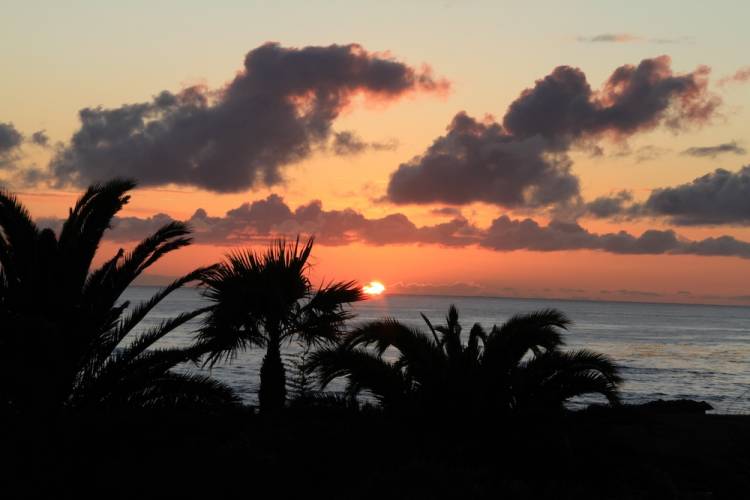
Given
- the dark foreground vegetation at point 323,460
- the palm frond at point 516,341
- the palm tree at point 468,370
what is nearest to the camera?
the dark foreground vegetation at point 323,460

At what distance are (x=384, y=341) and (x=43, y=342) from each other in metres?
6.40

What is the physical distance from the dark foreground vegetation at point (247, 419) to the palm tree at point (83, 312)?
2 centimetres

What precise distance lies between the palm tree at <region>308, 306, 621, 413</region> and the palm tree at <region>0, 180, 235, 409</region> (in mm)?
2709

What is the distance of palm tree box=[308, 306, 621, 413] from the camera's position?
49.0 ft

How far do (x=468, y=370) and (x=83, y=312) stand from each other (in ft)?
23.0

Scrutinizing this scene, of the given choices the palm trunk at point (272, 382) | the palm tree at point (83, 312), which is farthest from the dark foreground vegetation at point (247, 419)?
the palm trunk at point (272, 382)

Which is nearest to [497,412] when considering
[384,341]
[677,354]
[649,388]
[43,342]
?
[384,341]

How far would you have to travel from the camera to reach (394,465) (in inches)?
522

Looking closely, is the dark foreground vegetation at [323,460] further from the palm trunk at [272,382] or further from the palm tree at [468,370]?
the palm trunk at [272,382]

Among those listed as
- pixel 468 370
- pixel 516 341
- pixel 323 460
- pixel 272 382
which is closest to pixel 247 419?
pixel 272 382

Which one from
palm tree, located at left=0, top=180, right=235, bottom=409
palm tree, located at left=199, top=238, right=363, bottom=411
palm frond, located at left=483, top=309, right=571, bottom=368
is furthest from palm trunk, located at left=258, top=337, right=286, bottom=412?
palm frond, located at left=483, top=309, right=571, bottom=368

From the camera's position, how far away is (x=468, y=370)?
612 inches

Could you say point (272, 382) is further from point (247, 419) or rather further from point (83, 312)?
point (83, 312)

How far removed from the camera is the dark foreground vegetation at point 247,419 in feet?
40.8
